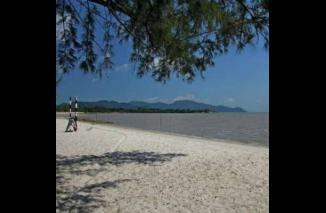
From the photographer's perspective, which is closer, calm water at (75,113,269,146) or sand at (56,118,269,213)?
sand at (56,118,269,213)

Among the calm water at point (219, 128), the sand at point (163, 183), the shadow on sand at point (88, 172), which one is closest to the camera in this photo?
the sand at point (163, 183)

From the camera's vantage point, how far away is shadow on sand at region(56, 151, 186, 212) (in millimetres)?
4531

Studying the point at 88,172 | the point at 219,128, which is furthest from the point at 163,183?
the point at 219,128

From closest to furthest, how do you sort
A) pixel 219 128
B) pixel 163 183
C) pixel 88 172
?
1. pixel 163 183
2. pixel 88 172
3. pixel 219 128

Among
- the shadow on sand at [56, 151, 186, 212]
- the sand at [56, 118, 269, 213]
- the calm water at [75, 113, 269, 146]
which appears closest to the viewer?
the sand at [56, 118, 269, 213]

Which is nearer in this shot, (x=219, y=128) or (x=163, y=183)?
(x=163, y=183)

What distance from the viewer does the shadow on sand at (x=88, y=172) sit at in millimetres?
4531

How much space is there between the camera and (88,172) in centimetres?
655

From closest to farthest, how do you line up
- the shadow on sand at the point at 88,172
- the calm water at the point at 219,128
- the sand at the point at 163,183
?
the sand at the point at 163,183 < the shadow on sand at the point at 88,172 < the calm water at the point at 219,128

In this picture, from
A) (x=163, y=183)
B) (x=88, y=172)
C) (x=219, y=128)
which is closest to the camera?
(x=163, y=183)

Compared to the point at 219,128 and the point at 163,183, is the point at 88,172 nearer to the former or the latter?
the point at 163,183

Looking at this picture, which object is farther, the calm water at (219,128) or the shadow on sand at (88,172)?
the calm water at (219,128)
